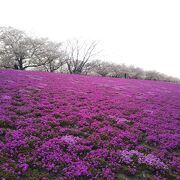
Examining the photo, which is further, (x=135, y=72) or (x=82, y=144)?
(x=135, y=72)

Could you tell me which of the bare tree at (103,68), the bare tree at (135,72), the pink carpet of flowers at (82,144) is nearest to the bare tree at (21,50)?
the bare tree at (103,68)

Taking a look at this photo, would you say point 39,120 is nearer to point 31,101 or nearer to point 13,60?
point 31,101

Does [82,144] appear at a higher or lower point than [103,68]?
lower

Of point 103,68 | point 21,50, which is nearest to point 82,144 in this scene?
point 21,50

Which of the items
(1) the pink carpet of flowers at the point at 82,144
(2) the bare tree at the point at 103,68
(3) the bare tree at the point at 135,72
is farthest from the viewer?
(3) the bare tree at the point at 135,72

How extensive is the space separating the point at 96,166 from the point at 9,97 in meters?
10.8

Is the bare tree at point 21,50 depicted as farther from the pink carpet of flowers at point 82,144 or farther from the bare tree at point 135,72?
the pink carpet of flowers at point 82,144

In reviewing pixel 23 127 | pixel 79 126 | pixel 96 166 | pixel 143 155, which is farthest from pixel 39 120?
pixel 143 155

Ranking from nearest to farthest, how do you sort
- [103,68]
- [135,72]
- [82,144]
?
[82,144]
[103,68]
[135,72]

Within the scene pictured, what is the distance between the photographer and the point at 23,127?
983 cm

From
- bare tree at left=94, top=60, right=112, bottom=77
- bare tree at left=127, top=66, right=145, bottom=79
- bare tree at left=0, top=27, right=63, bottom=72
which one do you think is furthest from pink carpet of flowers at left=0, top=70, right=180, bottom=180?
bare tree at left=127, top=66, right=145, bottom=79

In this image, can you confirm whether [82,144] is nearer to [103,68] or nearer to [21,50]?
[21,50]

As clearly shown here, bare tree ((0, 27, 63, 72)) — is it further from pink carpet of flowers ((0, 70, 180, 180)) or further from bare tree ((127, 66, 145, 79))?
pink carpet of flowers ((0, 70, 180, 180))

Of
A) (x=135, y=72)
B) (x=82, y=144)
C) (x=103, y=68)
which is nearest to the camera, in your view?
(x=82, y=144)
